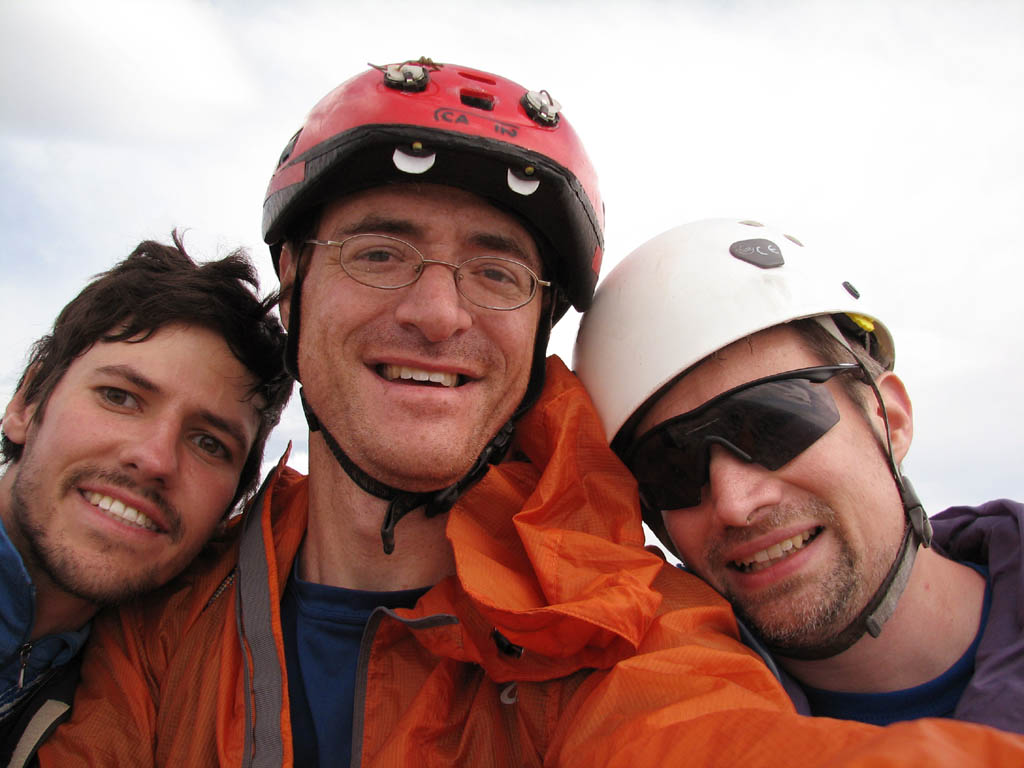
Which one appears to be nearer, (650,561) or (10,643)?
(650,561)

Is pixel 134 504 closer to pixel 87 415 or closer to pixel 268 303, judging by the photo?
pixel 87 415

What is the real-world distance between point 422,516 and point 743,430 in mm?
1333

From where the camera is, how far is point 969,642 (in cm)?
237

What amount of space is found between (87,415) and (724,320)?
2.66m

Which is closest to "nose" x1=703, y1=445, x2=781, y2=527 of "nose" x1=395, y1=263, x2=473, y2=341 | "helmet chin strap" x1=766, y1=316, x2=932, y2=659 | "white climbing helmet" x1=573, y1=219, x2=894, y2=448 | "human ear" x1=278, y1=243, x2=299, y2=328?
"white climbing helmet" x1=573, y1=219, x2=894, y2=448

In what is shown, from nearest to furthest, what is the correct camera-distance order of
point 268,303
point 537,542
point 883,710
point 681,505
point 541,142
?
point 537,542, point 883,710, point 681,505, point 541,142, point 268,303

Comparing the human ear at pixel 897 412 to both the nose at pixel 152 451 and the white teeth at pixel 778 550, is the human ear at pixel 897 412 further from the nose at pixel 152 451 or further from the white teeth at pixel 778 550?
the nose at pixel 152 451

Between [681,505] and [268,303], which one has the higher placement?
[268,303]

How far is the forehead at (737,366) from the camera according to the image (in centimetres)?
253

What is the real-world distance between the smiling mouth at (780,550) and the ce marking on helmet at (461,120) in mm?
1928

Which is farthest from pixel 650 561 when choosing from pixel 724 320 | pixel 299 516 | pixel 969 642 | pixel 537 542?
pixel 299 516

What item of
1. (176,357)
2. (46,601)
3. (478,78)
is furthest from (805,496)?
(46,601)

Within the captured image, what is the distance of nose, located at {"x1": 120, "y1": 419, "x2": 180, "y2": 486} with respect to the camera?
264 centimetres

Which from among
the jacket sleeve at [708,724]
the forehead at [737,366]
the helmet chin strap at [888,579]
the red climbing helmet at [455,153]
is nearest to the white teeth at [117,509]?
the red climbing helmet at [455,153]
